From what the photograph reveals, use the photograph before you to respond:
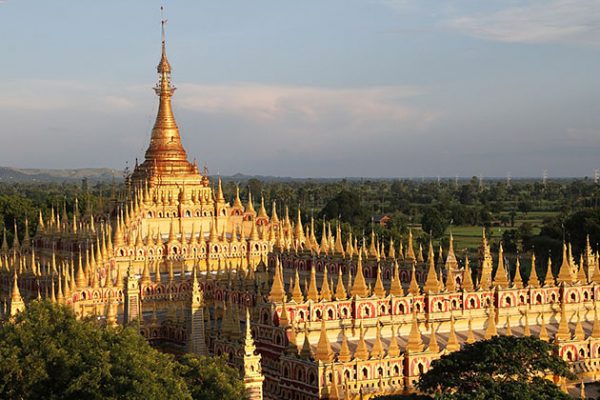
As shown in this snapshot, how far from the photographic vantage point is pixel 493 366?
73.5 feet

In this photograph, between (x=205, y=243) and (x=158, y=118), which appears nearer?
(x=205, y=243)

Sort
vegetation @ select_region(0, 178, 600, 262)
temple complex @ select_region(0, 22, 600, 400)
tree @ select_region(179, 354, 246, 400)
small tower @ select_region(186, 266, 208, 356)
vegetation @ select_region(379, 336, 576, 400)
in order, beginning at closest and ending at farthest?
tree @ select_region(179, 354, 246, 400), vegetation @ select_region(379, 336, 576, 400), temple complex @ select_region(0, 22, 600, 400), small tower @ select_region(186, 266, 208, 356), vegetation @ select_region(0, 178, 600, 262)

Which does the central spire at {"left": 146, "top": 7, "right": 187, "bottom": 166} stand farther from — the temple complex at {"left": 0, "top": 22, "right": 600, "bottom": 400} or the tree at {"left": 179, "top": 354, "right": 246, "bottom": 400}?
the tree at {"left": 179, "top": 354, "right": 246, "bottom": 400}

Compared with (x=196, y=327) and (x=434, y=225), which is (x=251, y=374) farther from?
(x=434, y=225)

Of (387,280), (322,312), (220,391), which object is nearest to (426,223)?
(387,280)

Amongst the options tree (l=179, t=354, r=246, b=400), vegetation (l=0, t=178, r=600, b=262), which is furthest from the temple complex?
vegetation (l=0, t=178, r=600, b=262)

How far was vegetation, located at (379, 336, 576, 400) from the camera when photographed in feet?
71.8

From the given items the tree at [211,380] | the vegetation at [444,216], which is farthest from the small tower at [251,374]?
the vegetation at [444,216]

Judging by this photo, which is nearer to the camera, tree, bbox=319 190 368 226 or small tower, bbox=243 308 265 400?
small tower, bbox=243 308 265 400

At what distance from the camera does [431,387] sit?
2262 cm

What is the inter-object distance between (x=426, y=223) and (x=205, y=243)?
50063 millimetres

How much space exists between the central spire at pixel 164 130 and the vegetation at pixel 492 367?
77.9ft

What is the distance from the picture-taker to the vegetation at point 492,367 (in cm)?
2188

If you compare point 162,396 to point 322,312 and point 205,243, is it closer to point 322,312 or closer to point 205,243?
point 322,312
